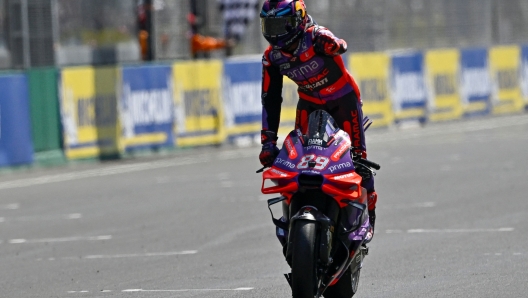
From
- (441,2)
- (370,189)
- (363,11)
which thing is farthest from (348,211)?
(441,2)

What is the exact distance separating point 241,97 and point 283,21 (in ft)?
48.5

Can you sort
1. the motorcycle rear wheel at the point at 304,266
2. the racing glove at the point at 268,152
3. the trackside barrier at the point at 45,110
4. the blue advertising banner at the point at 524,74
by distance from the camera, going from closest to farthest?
the motorcycle rear wheel at the point at 304,266 < the racing glove at the point at 268,152 < the trackside barrier at the point at 45,110 < the blue advertising banner at the point at 524,74

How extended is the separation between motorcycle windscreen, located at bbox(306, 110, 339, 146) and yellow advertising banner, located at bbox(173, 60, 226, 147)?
13667 mm

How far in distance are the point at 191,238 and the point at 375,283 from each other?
304 cm

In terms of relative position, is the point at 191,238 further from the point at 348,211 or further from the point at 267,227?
the point at 348,211

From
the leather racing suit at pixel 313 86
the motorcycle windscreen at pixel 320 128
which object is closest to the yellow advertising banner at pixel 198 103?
A: the leather racing suit at pixel 313 86

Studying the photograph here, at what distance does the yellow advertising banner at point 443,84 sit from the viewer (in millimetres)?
26156

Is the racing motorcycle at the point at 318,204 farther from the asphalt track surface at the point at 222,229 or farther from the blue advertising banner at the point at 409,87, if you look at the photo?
the blue advertising banner at the point at 409,87

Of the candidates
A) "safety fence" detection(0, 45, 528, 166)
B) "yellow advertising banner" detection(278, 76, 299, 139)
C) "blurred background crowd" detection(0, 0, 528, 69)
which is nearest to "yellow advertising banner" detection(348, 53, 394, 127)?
"safety fence" detection(0, 45, 528, 166)

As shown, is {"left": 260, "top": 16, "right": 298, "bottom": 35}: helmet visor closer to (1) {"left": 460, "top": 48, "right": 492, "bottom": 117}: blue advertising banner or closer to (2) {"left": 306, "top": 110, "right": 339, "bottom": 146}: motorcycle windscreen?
(2) {"left": 306, "top": 110, "right": 339, "bottom": 146}: motorcycle windscreen

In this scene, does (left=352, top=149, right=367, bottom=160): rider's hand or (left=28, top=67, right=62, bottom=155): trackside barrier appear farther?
(left=28, top=67, right=62, bottom=155): trackside barrier

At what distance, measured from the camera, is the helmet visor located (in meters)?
6.70

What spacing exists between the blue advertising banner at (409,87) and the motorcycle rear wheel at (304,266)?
19.2 meters

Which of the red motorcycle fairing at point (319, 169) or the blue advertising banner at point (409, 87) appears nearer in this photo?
the red motorcycle fairing at point (319, 169)
